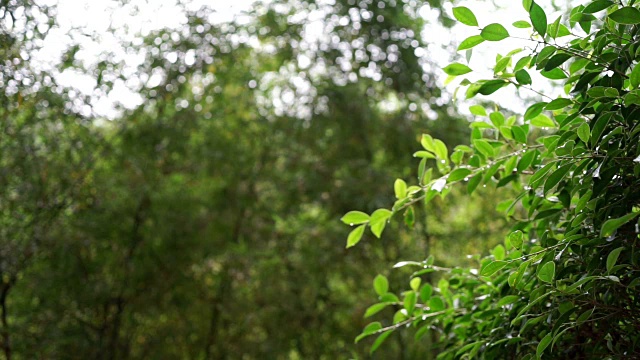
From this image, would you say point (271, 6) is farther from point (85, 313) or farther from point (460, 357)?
point (460, 357)

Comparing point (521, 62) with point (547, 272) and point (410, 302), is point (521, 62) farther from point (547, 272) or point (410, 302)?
point (410, 302)

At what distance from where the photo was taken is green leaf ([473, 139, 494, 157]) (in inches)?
42.3

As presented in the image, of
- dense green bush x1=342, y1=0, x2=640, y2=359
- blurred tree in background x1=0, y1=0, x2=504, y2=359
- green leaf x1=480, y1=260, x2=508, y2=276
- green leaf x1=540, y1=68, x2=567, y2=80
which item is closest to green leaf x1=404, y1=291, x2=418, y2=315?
dense green bush x1=342, y1=0, x2=640, y2=359

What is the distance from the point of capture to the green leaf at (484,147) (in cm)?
107

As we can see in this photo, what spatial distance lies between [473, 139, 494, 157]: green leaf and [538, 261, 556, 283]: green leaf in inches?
12.5

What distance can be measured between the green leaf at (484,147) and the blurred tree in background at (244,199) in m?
2.16

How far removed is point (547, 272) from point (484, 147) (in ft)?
1.07

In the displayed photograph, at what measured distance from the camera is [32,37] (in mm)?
2104

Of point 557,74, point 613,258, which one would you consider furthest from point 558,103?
point 613,258

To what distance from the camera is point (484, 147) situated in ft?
3.55

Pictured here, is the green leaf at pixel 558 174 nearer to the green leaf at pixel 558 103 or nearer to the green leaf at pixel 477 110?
the green leaf at pixel 558 103

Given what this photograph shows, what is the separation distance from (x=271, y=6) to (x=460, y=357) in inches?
115

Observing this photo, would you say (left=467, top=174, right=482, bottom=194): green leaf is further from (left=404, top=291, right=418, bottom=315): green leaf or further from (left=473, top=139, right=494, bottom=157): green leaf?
(left=404, top=291, right=418, bottom=315): green leaf

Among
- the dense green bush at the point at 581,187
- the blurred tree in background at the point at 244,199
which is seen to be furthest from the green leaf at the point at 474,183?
the blurred tree in background at the point at 244,199
